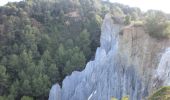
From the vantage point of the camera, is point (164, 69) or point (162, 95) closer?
point (162, 95)

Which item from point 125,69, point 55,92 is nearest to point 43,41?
point 55,92

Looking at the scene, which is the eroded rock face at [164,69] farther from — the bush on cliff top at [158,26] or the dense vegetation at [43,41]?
the dense vegetation at [43,41]

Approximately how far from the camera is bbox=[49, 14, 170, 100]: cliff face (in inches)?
1174

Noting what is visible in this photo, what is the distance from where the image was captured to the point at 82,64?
4591cm

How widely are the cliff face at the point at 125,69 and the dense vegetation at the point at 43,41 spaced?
4590mm

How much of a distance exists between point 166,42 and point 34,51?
2222 centimetres

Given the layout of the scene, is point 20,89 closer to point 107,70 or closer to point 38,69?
point 38,69

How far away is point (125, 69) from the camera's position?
3198 centimetres

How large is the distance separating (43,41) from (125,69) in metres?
20.6

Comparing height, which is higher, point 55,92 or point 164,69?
point 164,69

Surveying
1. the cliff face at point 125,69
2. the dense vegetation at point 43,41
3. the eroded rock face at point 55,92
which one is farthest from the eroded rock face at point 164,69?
the eroded rock face at point 55,92

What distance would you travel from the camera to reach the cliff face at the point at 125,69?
97.9 feet

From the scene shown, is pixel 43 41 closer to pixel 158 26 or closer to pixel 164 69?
pixel 158 26

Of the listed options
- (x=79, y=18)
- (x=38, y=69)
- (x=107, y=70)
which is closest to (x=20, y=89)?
(x=38, y=69)
